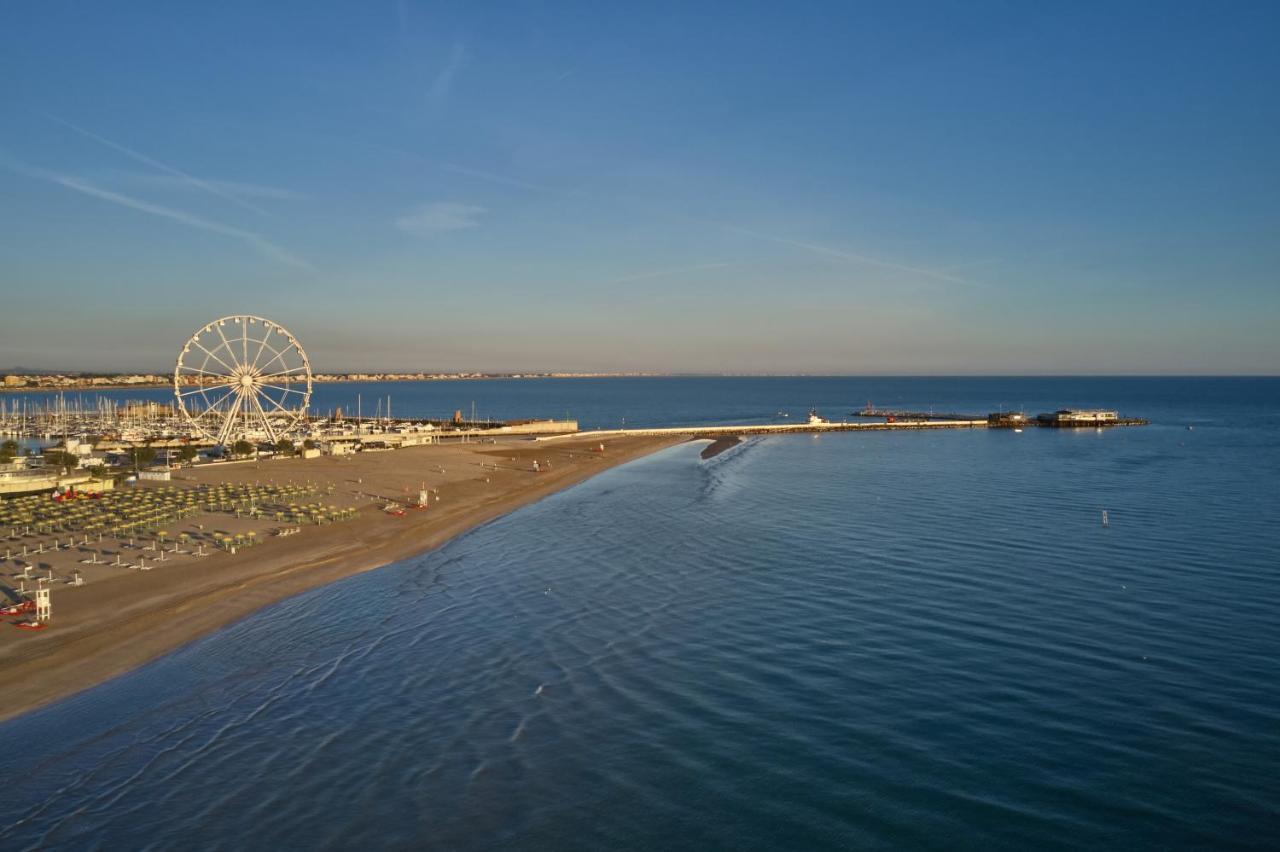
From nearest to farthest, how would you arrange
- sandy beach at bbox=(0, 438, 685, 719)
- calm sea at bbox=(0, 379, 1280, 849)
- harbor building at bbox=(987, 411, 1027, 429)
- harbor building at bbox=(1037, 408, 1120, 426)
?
calm sea at bbox=(0, 379, 1280, 849)
sandy beach at bbox=(0, 438, 685, 719)
harbor building at bbox=(1037, 408, 1120, 426)
harbor building at bbox=(987, 411, 1027, 429)

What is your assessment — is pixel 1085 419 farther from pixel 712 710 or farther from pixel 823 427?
pixel 712 710

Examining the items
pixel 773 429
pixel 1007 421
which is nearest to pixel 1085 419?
pixel 1007 421

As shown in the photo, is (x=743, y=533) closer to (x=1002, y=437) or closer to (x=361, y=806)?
(x=361, y=806)

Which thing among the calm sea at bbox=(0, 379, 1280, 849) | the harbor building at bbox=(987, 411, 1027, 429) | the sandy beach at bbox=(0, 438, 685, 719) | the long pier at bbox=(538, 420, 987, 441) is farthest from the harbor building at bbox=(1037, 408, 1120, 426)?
the calm sea at bbox=(0, 379, 1280, 849)

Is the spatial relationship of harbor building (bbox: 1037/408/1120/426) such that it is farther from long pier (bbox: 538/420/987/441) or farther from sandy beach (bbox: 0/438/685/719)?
sandy beach (bbox: 0/438/685/719)

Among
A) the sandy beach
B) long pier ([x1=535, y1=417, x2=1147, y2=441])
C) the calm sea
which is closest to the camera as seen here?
the calm sea
